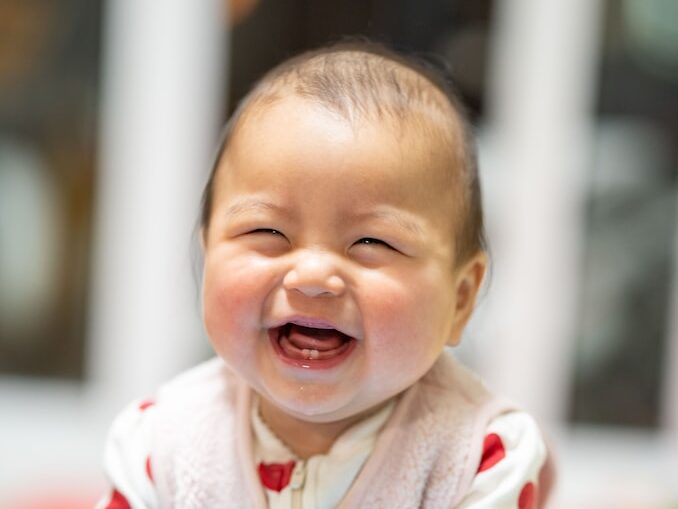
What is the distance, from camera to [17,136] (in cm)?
204

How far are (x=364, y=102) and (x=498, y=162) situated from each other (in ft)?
4.43

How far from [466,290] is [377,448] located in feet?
0.40

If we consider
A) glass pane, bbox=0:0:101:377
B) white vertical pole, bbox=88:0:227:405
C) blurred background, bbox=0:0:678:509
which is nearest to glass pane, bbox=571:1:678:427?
blurred background, bbox=0:0:678:509

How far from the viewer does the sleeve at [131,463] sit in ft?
2.20

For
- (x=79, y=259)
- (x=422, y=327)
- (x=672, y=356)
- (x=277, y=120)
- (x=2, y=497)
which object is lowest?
(x=2, y=497)

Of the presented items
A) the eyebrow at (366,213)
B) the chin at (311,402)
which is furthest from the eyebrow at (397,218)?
the chin at (311,402)

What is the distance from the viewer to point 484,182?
72.4 inches

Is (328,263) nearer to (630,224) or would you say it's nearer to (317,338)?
(317,338)

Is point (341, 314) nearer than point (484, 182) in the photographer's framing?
Yes

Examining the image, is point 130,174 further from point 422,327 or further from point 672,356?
point 422,327

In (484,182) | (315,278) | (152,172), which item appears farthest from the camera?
(152,172)

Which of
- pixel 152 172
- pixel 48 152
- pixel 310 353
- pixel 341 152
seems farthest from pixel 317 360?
pixel 48 152

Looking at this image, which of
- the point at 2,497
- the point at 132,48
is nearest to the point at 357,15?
the point at 132,48

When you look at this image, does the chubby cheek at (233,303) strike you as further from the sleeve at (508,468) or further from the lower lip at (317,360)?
the sleeve at (508,468)
